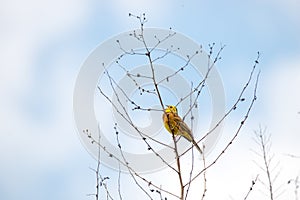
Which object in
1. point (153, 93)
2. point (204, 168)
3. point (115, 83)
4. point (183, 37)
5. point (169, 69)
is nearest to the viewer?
point (204, 168)

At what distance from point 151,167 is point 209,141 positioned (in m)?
0.72

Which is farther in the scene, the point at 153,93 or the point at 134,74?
the point at 134,74

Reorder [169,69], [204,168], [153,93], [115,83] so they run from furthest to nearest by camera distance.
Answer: [169,69] < [115,83] < [153,93] < [204,168]

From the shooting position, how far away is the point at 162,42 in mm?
4602

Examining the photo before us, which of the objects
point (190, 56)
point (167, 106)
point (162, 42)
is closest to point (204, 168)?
point (167, 106)

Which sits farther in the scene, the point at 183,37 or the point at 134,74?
the point at 183,37

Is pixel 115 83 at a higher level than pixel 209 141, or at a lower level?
higher

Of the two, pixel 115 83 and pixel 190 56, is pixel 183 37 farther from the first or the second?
pixel 115 83

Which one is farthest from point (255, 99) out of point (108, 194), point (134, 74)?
point (108, 194)

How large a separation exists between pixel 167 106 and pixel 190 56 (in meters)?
0.78

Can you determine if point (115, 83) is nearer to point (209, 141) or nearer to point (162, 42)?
point (162, 42)

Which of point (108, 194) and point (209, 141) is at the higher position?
point (209, 141)

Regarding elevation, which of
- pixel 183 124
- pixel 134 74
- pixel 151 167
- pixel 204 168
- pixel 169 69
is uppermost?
pixel 169 69

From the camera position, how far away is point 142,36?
4.26m
